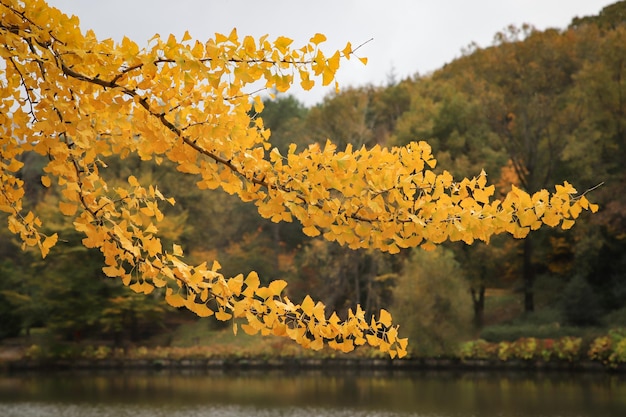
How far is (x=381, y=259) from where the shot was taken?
22781 millimetres

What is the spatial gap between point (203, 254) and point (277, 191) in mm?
25194

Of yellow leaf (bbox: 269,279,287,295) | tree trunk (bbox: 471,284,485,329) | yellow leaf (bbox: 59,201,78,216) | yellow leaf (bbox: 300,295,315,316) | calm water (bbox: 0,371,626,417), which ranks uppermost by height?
yellow leaf (bbox: 59,201,78,216)

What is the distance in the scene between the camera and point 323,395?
1598cm

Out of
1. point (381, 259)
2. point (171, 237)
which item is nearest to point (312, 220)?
point (381, 259)

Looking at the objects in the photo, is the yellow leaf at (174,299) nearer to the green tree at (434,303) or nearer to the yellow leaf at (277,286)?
the yellow leaf at (277,286)

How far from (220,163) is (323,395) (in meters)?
14.4

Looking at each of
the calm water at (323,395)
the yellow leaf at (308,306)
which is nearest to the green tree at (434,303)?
the calm water at (323,395)

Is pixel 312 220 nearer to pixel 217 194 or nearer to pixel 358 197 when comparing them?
pixel 358 197

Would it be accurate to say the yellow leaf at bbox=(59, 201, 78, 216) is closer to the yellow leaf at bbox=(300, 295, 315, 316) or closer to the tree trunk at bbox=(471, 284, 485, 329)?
the yellow leaf at bbox=(300, 295, 315, 316)

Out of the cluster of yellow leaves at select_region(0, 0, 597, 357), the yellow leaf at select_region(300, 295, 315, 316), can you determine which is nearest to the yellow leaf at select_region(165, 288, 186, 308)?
the cluster of yellow leaves at select_region(0, 0, 597, 357)

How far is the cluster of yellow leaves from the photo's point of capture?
6.34 feet

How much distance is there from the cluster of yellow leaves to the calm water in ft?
37.2

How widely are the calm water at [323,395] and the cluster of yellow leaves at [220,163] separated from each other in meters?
11.3

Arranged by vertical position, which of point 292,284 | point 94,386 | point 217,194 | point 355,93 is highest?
point 355,93
